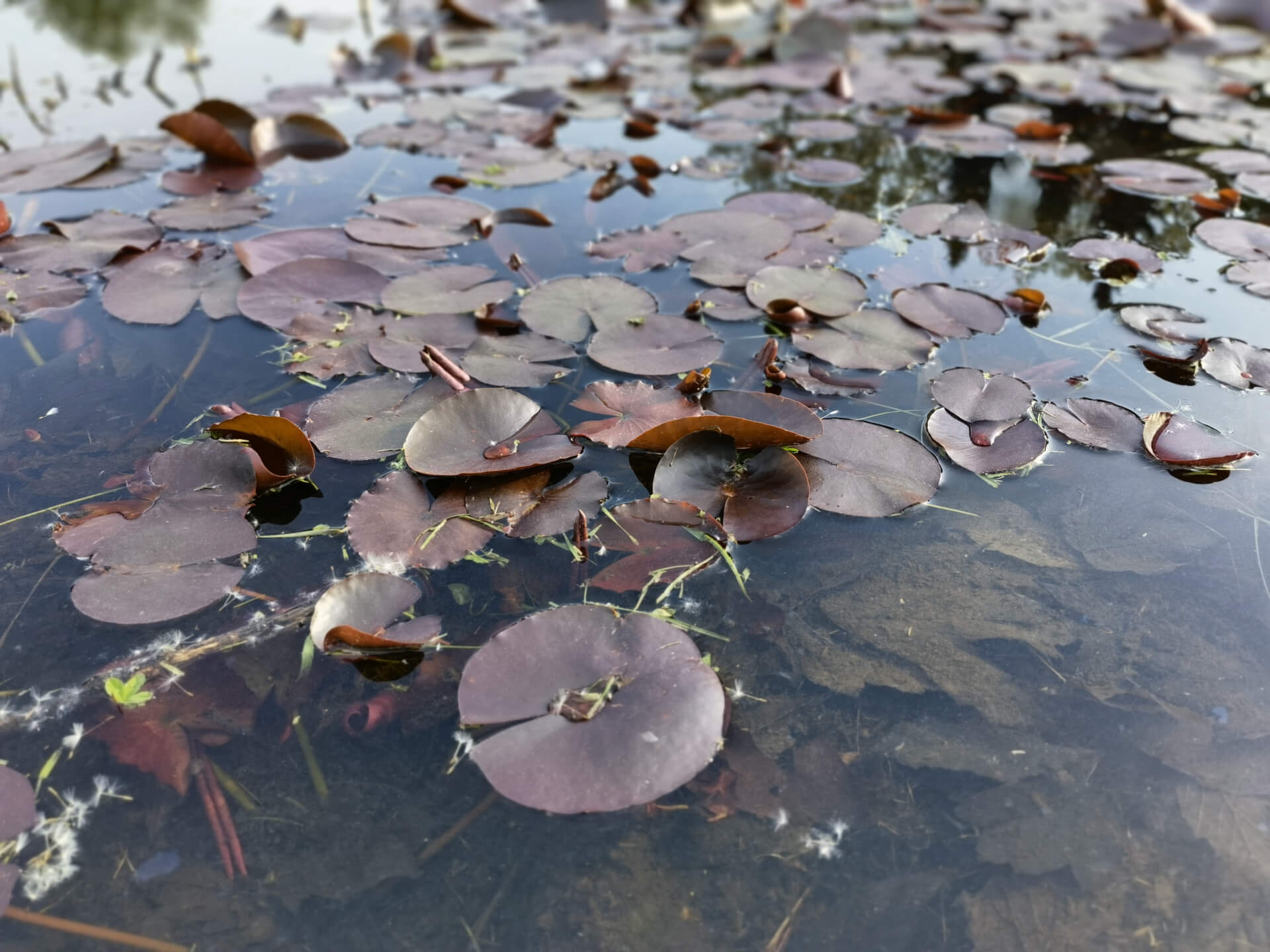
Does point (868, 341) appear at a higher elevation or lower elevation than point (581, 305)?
lower

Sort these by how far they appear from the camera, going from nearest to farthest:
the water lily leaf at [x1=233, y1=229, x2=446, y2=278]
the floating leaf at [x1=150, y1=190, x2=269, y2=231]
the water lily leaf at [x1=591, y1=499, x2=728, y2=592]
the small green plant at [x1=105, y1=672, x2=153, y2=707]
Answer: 1. the small green plant at [x1=105, y1=672, x2=153, y2=707]
2. the water lily leaf at [x1=591, y1=499, x2=728, y2=592]
3. the water lily leaf at [x1=233, y1=229, x2=446, y2=278]
4. the floating leaf at [x1=150, y1=190, x2=269, y2=231]

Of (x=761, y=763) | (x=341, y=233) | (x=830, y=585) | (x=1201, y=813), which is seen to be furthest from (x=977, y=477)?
(x=341, y=233)

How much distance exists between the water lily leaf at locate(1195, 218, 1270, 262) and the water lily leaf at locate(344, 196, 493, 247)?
2.76m

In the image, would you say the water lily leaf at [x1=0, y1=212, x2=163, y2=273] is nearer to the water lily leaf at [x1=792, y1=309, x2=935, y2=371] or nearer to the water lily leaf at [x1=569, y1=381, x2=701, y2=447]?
the water lily leaf at [x1=569, y1=381, x2=701, y2=447]

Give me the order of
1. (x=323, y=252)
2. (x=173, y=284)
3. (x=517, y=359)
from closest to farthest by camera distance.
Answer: (x=517, y=359)
(x=173, y=284)
(x=323, y=252)

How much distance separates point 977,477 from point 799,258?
46.7 inches

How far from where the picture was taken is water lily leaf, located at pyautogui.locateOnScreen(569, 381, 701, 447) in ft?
6.77

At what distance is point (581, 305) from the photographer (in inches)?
103

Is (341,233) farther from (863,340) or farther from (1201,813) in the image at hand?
(1201,813)

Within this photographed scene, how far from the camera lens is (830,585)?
179 cm

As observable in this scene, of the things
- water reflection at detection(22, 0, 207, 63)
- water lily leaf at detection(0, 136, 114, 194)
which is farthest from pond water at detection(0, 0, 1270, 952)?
water reflection at detection(22, 0, 207, 63)

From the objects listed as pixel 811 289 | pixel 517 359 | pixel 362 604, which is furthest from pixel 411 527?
pixel 811 289

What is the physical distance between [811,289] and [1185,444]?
114cm

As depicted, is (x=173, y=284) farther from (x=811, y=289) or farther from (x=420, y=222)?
(x=811, y=289)
